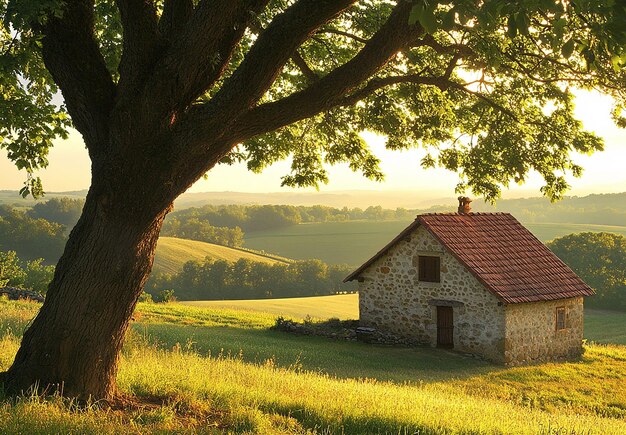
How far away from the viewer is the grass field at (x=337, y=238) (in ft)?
393

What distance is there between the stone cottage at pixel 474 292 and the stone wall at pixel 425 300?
0.04 metres

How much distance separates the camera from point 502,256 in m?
28.4

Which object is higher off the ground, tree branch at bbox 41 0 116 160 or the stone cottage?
tree branch at bbox 41 0 116 160

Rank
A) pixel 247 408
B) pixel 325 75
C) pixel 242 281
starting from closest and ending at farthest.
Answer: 1. pixel 247 408
2. pixel 325 75
3. pixel 242 281

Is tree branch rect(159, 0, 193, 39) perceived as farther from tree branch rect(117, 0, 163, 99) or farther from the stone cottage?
the stone cottage

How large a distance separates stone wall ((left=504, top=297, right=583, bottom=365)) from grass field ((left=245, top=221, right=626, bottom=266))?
267 ft

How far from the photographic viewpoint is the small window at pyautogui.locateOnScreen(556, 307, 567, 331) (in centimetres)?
2815

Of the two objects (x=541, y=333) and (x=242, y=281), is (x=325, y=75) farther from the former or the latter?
(x=242, y=281)

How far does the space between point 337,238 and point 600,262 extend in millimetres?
71403

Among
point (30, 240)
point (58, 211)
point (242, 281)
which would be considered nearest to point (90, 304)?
point (242, 281)

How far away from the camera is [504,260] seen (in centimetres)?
2816

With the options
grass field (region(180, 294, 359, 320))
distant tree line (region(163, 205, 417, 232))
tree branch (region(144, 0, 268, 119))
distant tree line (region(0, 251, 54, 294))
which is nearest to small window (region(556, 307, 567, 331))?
grass field (region(180, 294, 359, 320))

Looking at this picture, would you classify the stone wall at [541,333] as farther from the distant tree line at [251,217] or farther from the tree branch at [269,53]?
the distant tree line at [251,217]

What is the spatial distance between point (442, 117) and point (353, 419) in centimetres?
742
